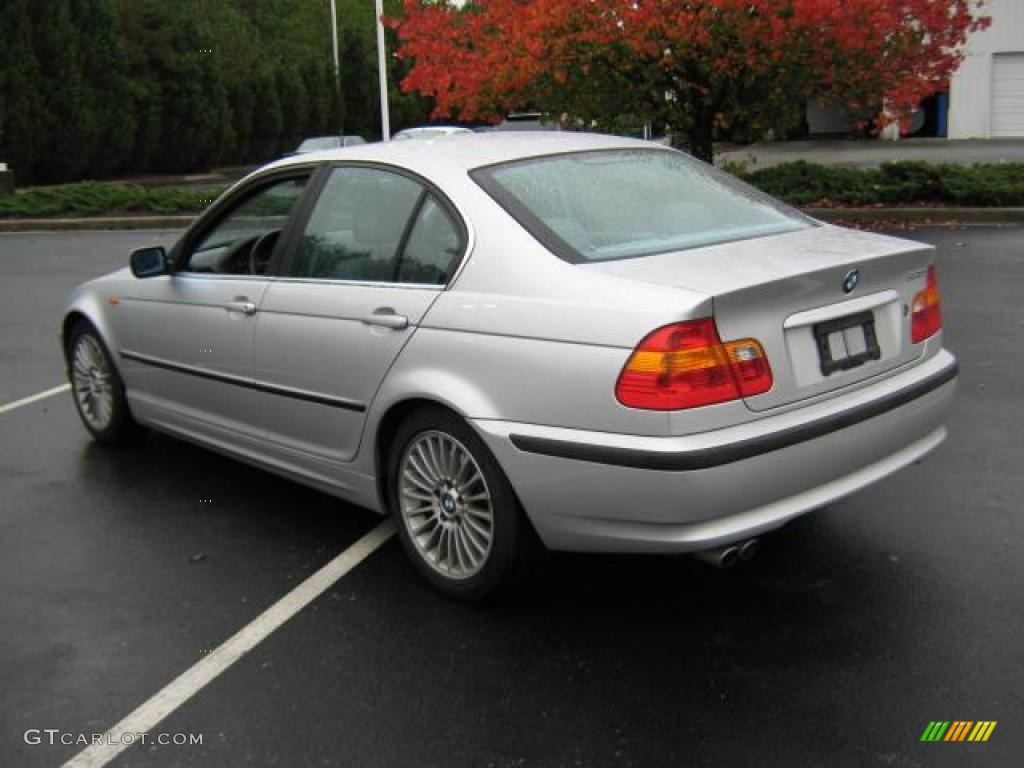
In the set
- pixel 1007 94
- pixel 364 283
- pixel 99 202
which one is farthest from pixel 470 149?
pixel 1007 94

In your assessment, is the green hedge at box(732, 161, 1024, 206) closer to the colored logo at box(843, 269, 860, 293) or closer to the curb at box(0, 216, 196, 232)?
the curb at box(0, 216, 196, 232)

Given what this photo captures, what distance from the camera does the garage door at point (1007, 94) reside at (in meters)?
36.4

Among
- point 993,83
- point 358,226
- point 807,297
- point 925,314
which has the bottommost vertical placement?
point 925,314

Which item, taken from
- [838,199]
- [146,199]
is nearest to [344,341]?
[838,199]

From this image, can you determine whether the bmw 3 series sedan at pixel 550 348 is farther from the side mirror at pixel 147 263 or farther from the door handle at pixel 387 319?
the side mirror at pixel 147 263

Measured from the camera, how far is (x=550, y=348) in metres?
3.61

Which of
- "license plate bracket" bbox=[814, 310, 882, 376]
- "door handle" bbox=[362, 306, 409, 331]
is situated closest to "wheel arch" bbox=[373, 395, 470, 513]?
"door handle" bbox=[362, 306, 409, 331]

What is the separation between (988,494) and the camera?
16.0 feet

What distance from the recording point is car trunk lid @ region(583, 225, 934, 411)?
3562 millimetres

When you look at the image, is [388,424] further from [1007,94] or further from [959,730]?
[1007,94]

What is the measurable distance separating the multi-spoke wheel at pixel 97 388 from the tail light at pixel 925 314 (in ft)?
12.3

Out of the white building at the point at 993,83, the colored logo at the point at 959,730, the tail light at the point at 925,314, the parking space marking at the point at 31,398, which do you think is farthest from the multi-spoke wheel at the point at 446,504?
the white building at the point at 993,83

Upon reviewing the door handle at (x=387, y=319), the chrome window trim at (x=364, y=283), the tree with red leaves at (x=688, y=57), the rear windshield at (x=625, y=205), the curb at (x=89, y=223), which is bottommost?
the curb at (x=89, y=223)

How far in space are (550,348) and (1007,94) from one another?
122ft
